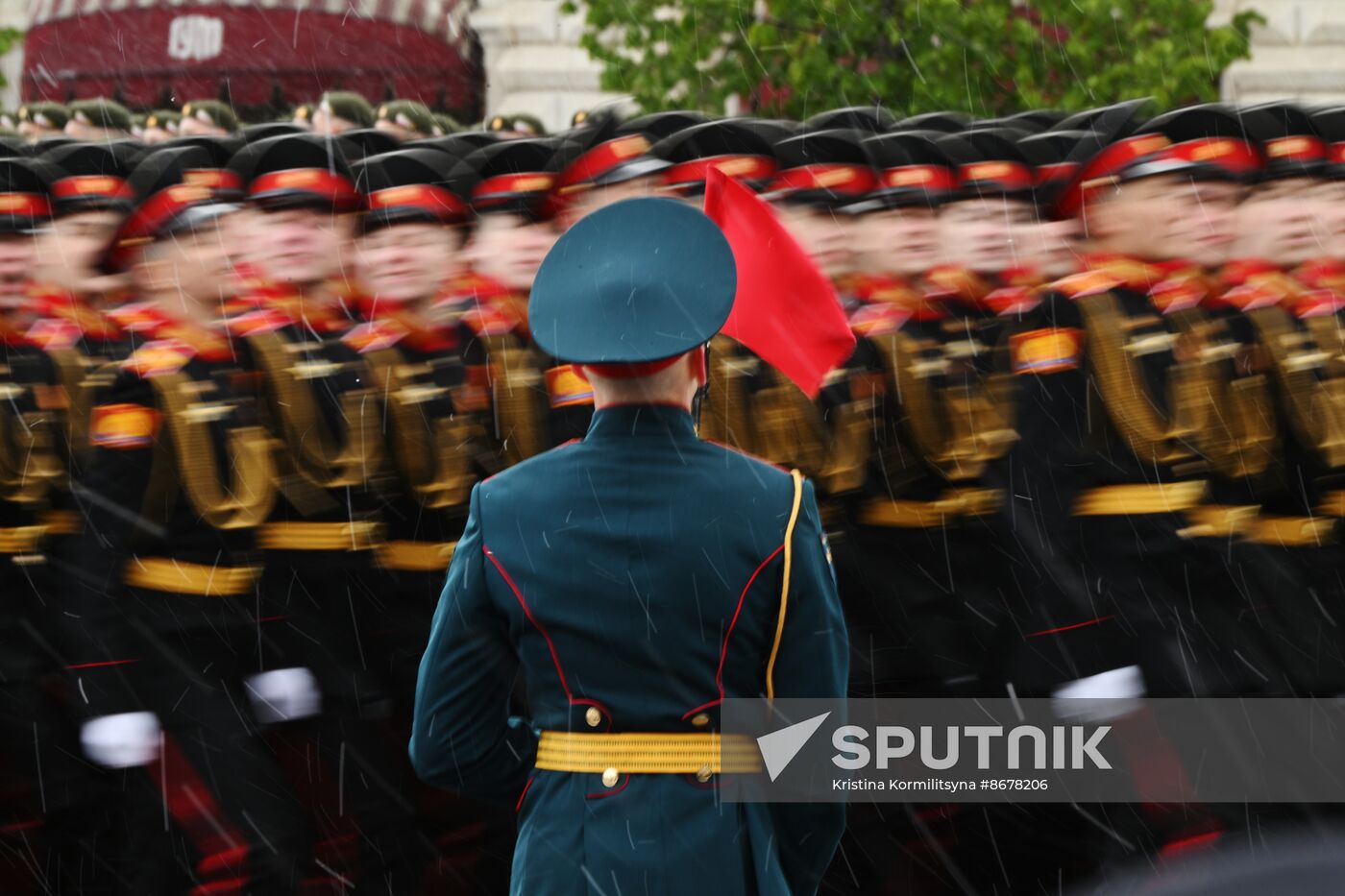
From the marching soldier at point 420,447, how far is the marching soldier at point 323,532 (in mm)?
52

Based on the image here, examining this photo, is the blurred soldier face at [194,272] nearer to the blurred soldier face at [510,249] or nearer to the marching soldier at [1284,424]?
the blurred soldier face at [510,249]

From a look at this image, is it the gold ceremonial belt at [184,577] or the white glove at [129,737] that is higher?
the gold ceremonial belt at [184,577]

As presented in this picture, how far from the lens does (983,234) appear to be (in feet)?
14.4

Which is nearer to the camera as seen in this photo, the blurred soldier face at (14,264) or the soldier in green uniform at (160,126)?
the blurred soldier face at (14,264)

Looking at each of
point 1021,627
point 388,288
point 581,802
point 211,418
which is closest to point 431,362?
point 388,288

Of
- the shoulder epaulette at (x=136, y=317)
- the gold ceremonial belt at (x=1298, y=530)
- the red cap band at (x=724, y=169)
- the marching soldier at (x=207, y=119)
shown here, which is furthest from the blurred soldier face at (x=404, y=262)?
the marching soldier at (x=207, y=119)

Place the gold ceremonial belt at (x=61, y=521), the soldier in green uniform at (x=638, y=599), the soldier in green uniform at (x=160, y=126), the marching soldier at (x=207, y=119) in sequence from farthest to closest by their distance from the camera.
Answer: the soldier in green uniform at (x=160, y=126), the marching soldier at (x=207, y=119), the gold ceremonial belt at (x=61, y=521), the soldier in green uniform at (x=638, y=599)

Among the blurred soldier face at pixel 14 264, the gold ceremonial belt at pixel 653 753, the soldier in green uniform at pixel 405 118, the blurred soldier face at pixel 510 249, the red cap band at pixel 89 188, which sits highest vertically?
the red cap band at pixel 89 188

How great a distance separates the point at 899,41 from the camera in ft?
33.4

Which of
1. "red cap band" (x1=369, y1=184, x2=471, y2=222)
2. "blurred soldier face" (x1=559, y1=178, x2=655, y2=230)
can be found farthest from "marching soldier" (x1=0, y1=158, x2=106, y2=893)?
"blurred soldier face" (x1=559, y1=178, x2=655, y2=230)

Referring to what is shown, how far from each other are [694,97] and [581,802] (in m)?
8.86

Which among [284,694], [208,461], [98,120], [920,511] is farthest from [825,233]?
[98,120]

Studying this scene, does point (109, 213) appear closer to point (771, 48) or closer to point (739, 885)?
point (739, 885)

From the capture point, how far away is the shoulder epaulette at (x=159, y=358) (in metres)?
3.90
